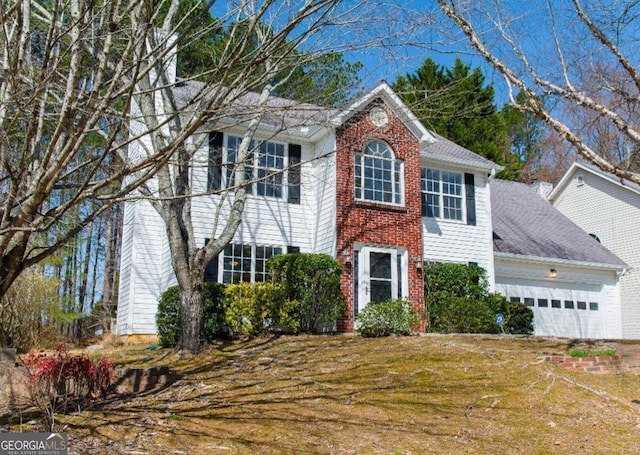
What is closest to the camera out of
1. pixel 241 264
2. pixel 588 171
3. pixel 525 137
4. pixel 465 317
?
pixel 465 317

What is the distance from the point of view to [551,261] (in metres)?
20.0

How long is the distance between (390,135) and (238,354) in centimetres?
760

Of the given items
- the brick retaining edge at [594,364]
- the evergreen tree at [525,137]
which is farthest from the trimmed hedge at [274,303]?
the evergreen tree at [525,137]

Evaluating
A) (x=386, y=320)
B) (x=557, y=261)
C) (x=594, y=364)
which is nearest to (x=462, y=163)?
(x=557, y=261)

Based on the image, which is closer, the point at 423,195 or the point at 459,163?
the point at 423,195

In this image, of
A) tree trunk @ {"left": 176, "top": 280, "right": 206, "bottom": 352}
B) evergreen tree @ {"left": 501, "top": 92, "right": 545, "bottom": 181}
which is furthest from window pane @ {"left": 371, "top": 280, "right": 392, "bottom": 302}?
evergreen tree @ {"left": 501, "top": 92, "right": 545, "bottom": 181}

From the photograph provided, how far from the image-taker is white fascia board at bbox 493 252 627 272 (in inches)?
751

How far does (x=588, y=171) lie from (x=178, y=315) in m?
18.4

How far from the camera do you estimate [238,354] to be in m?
11.2

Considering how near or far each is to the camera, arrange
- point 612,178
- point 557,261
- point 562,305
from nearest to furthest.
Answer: point 557,261, point 562,305, point 612,178

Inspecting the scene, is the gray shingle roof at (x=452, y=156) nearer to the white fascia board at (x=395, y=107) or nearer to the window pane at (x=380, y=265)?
the white fascia board at (x=395, y=107)

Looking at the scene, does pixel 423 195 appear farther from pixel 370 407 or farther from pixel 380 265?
pixel 370 407

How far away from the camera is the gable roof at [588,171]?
2365cm

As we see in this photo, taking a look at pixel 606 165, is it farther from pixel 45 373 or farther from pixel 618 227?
pixel 618 227
